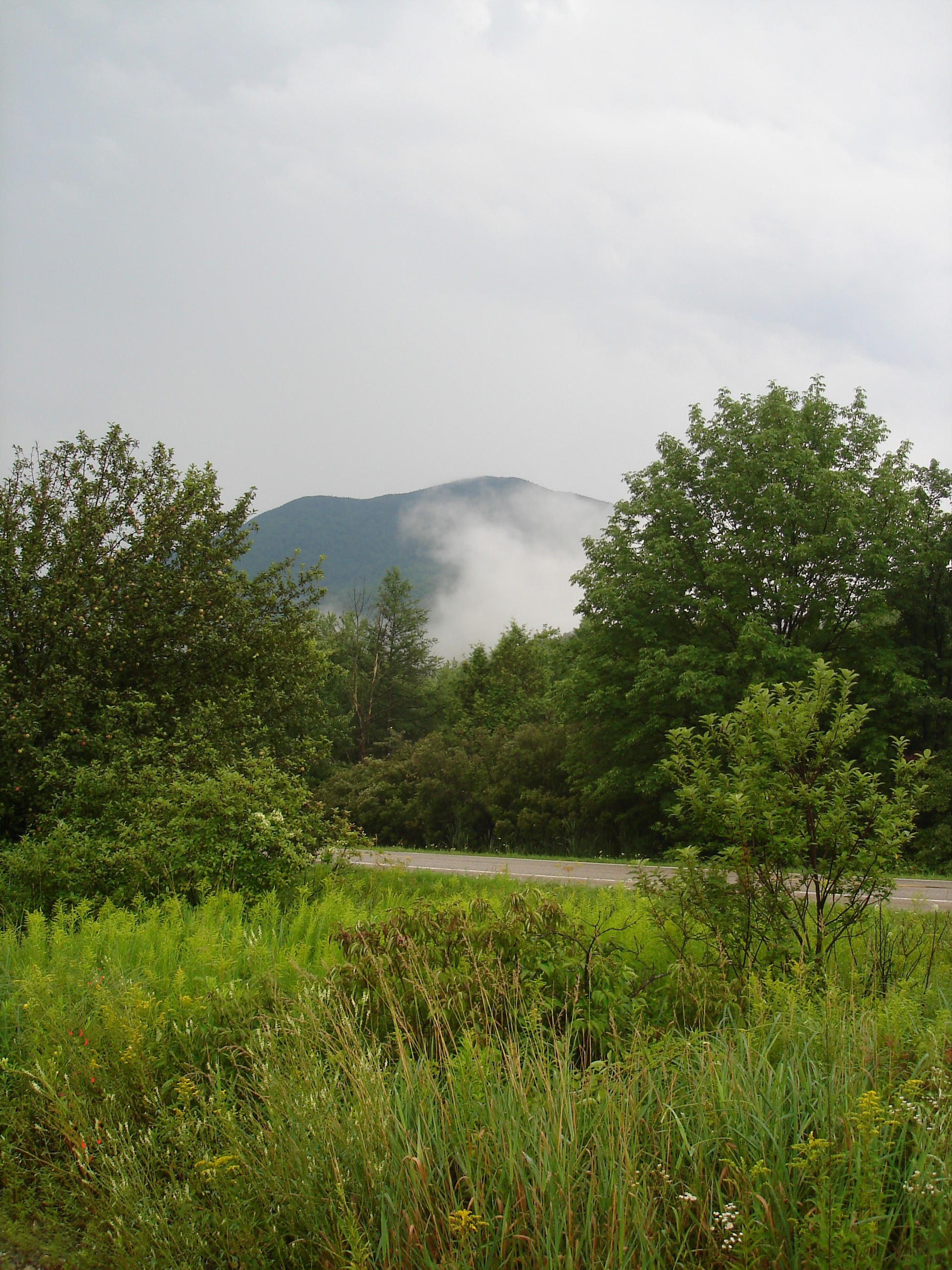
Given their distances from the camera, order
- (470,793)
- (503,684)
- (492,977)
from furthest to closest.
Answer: (503,684) → (470,793) → (492,977)

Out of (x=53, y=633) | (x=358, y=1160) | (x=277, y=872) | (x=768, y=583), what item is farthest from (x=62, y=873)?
(x=768, y=583)

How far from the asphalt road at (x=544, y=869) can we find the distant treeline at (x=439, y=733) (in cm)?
246

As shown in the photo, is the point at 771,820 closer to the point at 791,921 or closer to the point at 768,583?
the point at 791,921

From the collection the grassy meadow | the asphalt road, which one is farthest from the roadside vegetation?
the asphalt road

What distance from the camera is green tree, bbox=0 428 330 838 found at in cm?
1156

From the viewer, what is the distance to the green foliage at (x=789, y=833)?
500 cm

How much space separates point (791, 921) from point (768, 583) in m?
15.9

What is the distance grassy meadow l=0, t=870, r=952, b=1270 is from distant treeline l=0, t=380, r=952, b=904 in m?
4.22

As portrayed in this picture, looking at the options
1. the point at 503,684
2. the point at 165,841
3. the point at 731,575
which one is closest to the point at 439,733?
the point at 503,684

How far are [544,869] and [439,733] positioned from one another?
52.3 ft

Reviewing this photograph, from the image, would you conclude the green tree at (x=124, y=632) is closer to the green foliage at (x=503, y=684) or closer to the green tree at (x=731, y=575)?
the green tree at (x=731, y=575)

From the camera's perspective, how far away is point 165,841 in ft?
26.9

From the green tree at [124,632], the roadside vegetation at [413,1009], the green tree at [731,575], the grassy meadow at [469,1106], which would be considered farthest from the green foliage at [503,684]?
the grassy meadow at [469,1106]

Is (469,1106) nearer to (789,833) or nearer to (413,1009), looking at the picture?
(413,1009)
